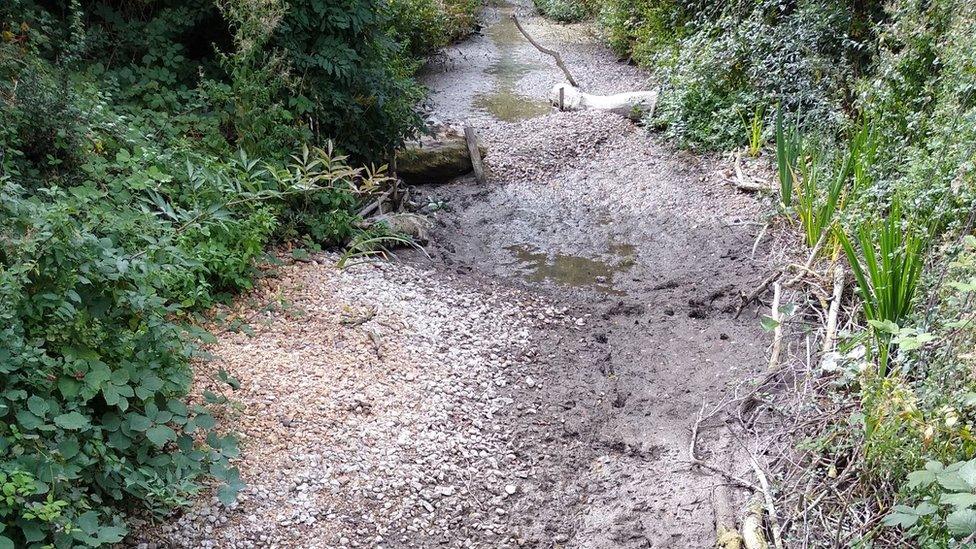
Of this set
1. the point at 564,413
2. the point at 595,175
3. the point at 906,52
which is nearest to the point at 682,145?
the point at 595,175

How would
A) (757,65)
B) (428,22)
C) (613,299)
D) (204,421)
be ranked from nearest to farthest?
1. (204,421)
2. (613,299)
3. (757,65)
4. (428,22)

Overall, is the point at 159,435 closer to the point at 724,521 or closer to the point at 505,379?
the point at 505,379

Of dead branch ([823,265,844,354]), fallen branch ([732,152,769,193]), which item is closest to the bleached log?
fallen branch ([732,152,769,193])

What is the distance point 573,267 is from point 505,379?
1.95m

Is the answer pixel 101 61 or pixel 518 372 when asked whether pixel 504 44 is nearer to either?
pixel 101 61

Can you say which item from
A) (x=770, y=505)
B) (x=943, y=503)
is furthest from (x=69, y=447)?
(x=943, y=503)

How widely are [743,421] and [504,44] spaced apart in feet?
40.6

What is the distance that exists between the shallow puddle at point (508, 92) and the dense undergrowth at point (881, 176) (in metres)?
2.06

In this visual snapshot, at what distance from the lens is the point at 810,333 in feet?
13.7

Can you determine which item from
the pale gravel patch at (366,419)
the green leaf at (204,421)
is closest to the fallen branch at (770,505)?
the pale gravel patch at (366,419)

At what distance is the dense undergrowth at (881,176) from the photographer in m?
2.66

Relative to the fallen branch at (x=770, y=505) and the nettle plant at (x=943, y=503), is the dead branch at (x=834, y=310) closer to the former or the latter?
the fallen branch at (x=770, y=505)

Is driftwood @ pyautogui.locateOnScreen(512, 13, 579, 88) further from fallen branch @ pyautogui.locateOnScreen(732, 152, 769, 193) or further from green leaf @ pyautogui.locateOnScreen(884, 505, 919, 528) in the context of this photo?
green leaf @ pyautogui.locateOnScreen(884, 505, 919, 528)

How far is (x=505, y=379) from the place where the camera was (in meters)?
4.42
